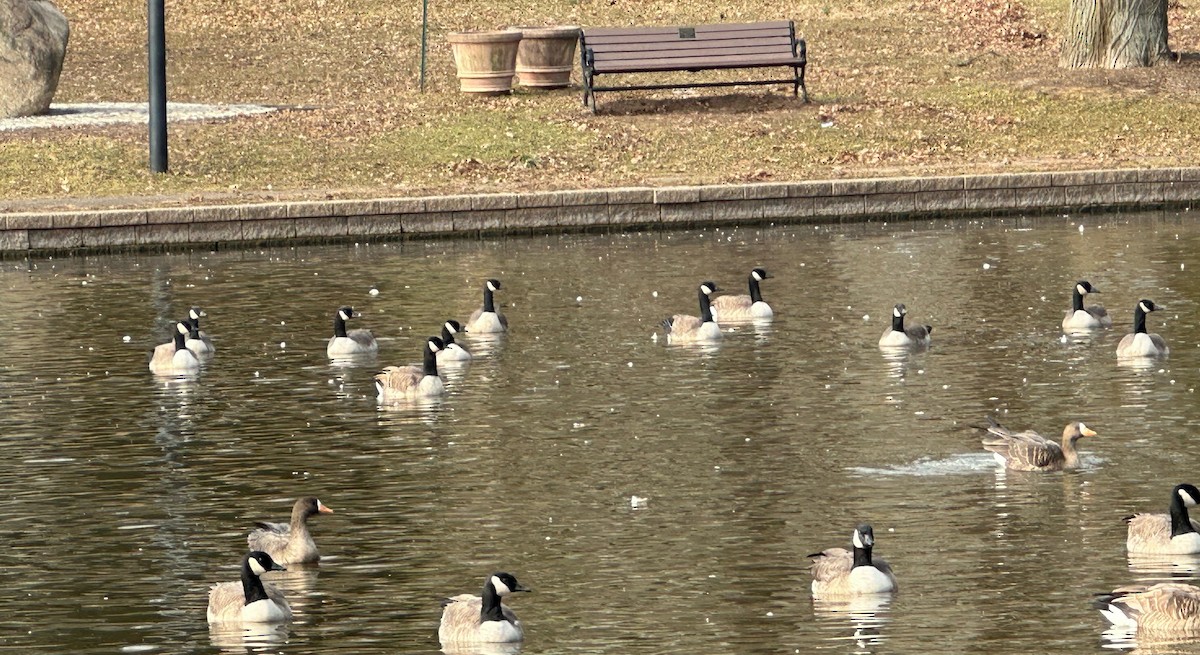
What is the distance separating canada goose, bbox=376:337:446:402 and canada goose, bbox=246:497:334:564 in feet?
16.9

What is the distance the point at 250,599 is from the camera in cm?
1216

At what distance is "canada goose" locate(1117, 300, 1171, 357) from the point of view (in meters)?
19.5

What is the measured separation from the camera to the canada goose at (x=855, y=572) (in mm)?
12188

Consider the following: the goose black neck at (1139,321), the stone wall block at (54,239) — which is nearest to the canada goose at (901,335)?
the goose black neck at (1139,321)

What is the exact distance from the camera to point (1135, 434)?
16.5 m

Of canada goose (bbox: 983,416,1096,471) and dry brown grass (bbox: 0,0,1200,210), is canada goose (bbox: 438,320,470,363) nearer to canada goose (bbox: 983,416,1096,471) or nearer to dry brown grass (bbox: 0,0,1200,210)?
canada goose (bbox: 983,416,1096,471)

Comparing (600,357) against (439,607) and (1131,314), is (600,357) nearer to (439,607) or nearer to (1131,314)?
(1131,314)

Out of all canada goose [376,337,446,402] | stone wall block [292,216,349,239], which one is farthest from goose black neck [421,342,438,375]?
stone wall block [292,216,349,239]

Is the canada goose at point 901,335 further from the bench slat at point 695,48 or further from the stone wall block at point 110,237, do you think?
the bench slat at point 695,48

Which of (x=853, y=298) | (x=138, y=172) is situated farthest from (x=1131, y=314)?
(x=138, y=172)

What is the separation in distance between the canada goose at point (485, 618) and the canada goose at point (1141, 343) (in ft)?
30.8

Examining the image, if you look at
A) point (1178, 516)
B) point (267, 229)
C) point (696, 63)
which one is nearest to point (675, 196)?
point (267, 229)

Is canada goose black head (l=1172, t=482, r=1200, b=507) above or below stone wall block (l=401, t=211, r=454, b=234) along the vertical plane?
below

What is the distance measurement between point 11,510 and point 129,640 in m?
3.55
